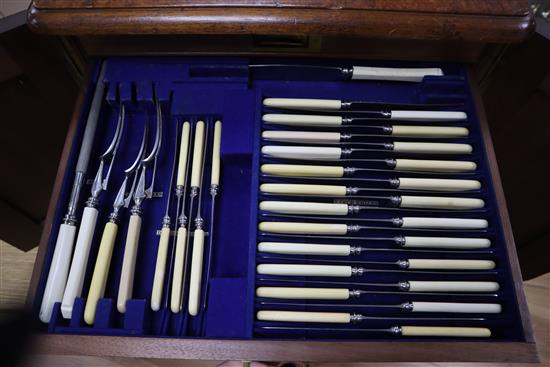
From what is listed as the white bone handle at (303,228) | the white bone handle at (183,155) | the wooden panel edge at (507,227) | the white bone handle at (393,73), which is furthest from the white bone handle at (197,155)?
the wooden panel edge at (507,227)

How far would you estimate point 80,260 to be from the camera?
0.44 m

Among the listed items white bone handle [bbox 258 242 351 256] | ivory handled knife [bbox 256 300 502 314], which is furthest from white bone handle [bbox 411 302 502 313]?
white bone handle [bbox 258 242 351 256]

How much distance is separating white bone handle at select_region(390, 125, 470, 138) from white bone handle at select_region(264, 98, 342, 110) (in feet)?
0.29

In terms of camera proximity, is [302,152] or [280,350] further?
[302,152]

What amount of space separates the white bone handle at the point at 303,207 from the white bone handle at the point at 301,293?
0.30 feet

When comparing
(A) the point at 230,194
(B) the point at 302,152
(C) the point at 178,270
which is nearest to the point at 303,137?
(B) the point at 302,152

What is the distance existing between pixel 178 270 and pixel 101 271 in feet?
0.29

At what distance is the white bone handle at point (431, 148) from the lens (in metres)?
0.50

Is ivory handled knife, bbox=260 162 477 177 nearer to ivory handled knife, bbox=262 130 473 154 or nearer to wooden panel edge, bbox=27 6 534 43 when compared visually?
ivory handled knife, bbox=262 130 473 154

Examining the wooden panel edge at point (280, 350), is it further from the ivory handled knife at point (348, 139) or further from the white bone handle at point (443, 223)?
the ivory handled knife at point (348, 139)

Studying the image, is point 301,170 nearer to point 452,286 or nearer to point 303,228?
point 303,228

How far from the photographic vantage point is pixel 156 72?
21.4 inches

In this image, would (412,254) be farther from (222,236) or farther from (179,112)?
(179,112)

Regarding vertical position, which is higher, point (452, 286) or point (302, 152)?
point (302, 152)
